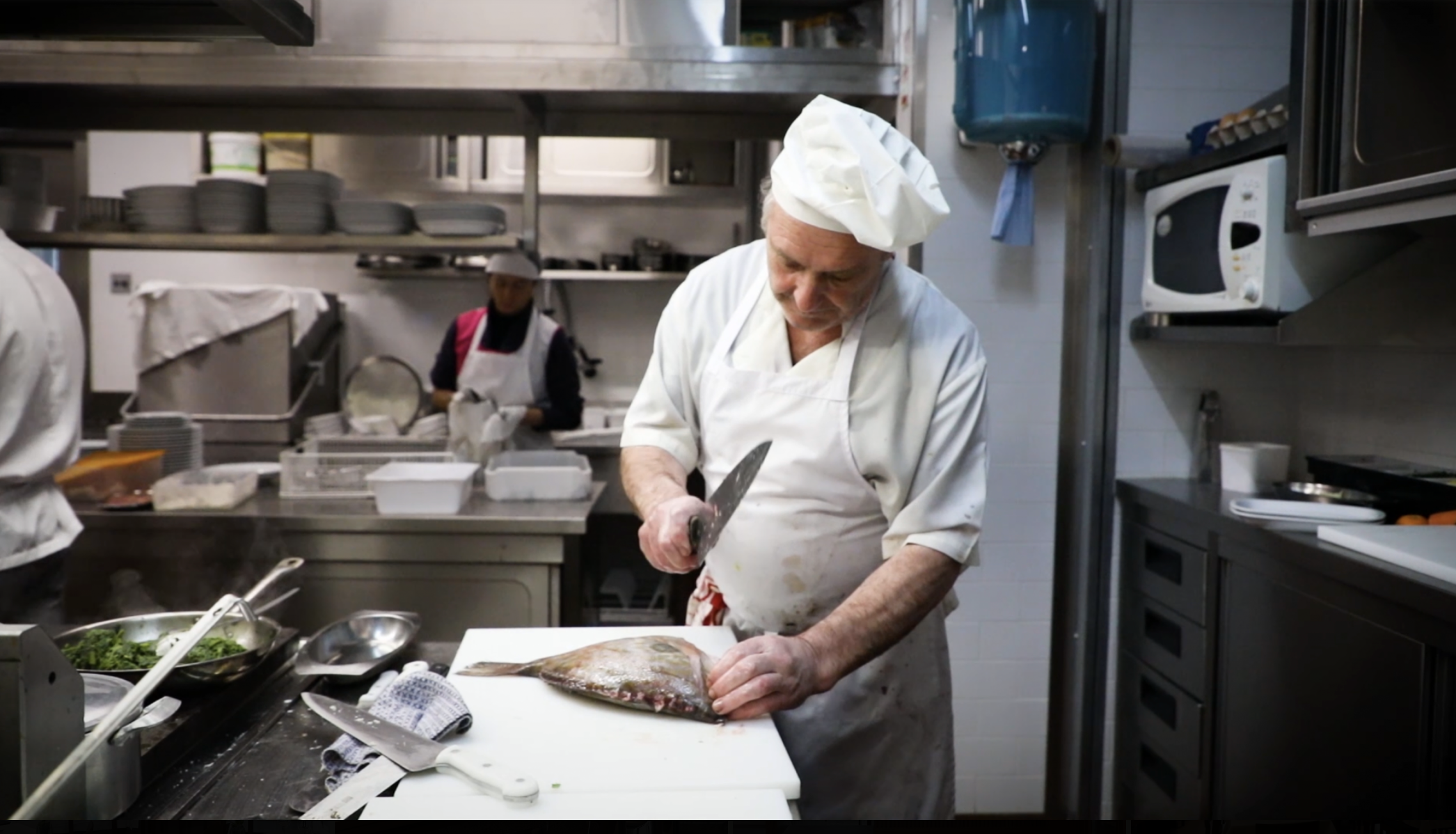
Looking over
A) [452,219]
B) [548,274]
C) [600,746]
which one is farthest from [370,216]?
[600,746]

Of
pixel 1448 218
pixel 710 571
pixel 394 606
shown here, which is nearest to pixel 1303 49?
pixel 1448 218

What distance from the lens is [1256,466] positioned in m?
2.59

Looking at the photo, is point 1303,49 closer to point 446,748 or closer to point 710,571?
point 710,571

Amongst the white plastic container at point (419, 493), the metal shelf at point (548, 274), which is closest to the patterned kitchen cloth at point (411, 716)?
the white plastic container at point (419, 493)

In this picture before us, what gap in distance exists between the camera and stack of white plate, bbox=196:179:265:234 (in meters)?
3.01

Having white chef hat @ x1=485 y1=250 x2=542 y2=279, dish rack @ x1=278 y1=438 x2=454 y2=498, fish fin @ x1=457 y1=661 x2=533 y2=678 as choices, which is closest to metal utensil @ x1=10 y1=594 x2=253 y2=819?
fish fin @ x1=457 y1=661 x2=533 y2=678

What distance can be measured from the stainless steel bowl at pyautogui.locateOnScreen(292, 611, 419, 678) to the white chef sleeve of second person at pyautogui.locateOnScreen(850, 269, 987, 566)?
0.75 meters

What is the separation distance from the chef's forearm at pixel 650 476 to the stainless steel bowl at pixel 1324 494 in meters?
1.60

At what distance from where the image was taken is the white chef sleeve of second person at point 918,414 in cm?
153

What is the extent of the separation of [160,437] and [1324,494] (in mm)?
3120

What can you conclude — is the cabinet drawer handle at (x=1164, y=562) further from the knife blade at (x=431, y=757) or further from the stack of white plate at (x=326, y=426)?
the stack of white plate at (x=326, y=426)

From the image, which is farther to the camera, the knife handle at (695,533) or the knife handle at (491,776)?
the knife handle at (695,533)

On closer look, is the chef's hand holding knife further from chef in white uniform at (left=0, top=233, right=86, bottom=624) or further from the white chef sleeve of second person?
chef in white uniform at (left=0, top=233, right=86, bottom=624)

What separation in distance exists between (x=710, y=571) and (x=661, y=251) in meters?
3.09
